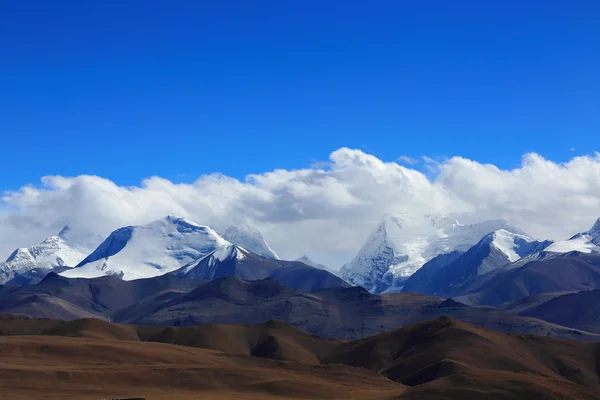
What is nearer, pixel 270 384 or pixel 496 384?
pixel 496 384

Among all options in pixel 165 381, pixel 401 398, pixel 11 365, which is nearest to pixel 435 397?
pixel 401 398

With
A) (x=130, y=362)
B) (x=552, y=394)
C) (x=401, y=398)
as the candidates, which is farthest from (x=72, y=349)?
(x=552, y=394)

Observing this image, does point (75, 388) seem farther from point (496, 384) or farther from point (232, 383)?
point (496, 384)

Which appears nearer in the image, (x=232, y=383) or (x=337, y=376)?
(x=232, y=383)

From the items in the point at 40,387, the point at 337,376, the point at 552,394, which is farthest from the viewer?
the point at 337,376

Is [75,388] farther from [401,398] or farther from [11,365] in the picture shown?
[401,398]

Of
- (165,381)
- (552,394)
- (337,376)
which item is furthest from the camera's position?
(337,376)

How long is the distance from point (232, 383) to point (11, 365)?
140 ft

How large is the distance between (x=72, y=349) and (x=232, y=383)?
50.2 metres

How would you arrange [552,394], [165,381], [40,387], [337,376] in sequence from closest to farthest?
1. [552,394]
2. [40,387]
3. [165,381]
4. [337,376]

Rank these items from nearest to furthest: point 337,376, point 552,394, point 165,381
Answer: point 552,394 → point 165,381 → point 337,376

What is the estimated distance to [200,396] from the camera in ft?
491

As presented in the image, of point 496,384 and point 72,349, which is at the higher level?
point 72,349

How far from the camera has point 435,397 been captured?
138 metres
